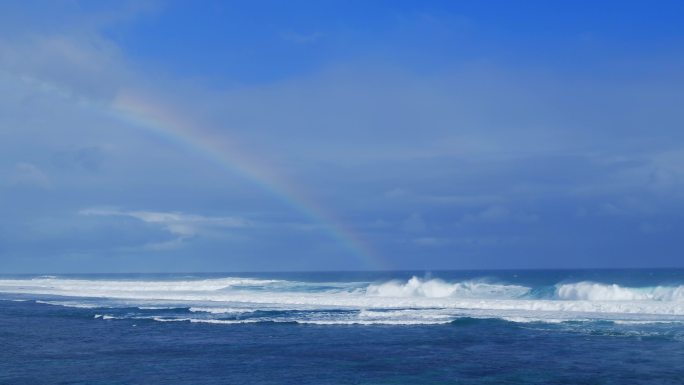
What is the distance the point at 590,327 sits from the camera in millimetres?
31172

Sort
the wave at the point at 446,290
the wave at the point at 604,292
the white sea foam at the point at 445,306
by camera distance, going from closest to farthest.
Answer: the white sea foam at the point at 445,306 < the wave at the point at 604,292 < the wave at the point at 446,290

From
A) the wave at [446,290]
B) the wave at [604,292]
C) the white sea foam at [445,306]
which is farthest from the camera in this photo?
the wave at [446,290]

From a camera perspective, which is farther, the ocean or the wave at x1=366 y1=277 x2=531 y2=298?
the wave at x1=366 y1=277 x2=531 y2=298

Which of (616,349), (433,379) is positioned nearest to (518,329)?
(616,349)

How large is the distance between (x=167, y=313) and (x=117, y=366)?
766 inches

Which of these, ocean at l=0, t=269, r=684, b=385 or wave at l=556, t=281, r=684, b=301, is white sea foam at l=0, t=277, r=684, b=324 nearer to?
wave at l=556, t=281, r=684, b=301

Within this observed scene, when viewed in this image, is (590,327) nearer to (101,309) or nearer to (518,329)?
(518,329)

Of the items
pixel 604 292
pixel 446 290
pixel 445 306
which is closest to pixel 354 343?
pixel 445 306

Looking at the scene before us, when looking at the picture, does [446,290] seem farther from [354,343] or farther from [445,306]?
[354,343]

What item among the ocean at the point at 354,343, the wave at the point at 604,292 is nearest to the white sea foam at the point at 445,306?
the wave at the point at 604,292

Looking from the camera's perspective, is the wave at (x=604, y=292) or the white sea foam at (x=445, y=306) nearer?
the white sea foam at (x=445, y=306)

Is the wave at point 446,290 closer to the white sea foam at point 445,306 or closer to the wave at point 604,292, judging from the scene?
the white sea foam at point 445,306

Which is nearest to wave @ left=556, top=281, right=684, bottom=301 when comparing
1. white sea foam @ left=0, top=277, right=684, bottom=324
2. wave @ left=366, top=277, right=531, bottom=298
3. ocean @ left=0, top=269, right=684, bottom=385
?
white sea foam @ left=0, top=277, right=684, bottom=324

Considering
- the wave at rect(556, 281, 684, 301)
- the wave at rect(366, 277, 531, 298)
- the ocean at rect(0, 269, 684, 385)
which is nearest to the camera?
the ocean at rect(0, 269, 684, 385)
